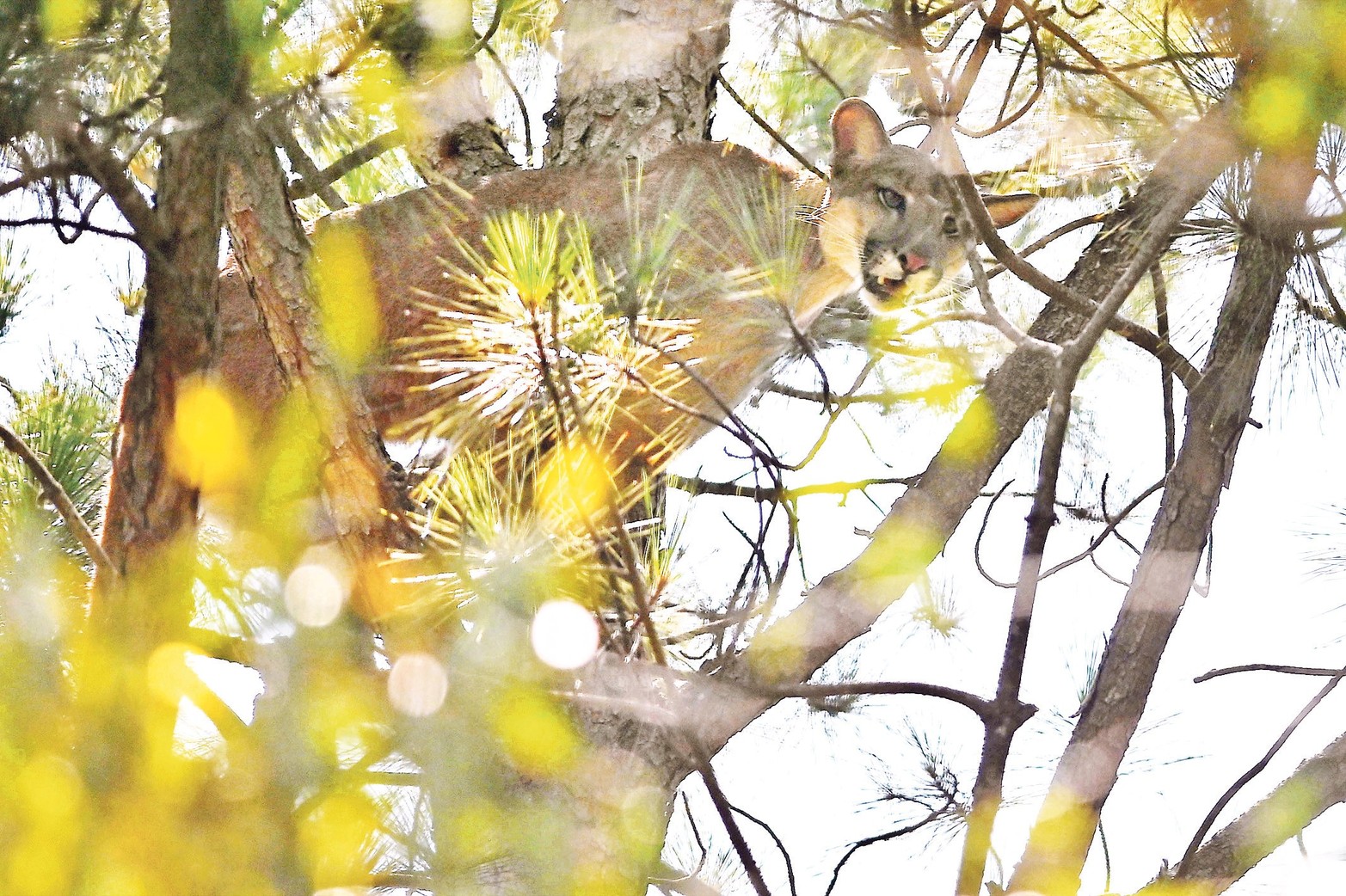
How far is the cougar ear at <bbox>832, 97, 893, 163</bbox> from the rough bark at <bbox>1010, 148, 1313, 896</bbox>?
1.59m

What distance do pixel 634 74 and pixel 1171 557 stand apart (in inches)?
87.6

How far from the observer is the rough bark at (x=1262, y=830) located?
210cm

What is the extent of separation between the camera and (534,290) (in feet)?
5.62

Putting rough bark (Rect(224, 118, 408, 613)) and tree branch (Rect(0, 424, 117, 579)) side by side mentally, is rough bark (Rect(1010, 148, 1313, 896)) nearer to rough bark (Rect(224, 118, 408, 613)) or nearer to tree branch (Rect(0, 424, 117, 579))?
rough bark (Rect(224, 118, 408, 613))

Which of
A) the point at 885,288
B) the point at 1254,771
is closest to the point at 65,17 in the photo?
the point at 1254,771

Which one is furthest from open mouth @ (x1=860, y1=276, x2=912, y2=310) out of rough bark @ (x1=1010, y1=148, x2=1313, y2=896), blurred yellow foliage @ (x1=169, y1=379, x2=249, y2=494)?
blurred yellow foliage @ (x1=169, y1=379, x2=249, y2=494)

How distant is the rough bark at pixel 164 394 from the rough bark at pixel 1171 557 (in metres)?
1.57

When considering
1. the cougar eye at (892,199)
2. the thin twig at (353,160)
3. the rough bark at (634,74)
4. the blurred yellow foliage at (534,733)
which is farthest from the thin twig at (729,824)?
the cougar eye at (892,199)

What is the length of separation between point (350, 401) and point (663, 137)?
1.90m

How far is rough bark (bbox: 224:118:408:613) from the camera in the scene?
2174 mm

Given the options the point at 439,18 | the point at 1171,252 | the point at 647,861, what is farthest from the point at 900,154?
the point at 647,861

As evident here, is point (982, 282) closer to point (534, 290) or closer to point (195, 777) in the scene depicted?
point (534, 290)

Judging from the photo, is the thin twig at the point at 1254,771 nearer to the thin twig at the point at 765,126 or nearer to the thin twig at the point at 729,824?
the thin twig at the point at 729,824

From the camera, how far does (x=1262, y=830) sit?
6.92 feet
